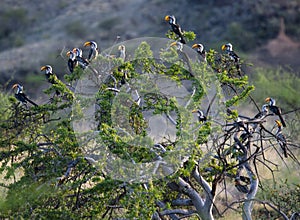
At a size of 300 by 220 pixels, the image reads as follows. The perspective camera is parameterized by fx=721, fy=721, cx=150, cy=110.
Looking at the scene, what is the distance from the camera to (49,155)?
686cm

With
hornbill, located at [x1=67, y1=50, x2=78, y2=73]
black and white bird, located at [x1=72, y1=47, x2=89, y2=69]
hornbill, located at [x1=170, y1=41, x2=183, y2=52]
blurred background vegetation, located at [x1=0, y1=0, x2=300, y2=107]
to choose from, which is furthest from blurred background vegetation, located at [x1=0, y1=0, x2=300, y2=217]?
hornbill, located at [x1=170, y1=41, x2=183, y2=52]

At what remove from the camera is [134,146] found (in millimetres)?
6148

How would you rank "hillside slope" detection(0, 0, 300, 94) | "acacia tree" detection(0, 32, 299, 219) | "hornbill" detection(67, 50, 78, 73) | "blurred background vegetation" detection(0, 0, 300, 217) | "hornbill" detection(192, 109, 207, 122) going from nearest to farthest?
"acacia tree" detection(0, 32, 299, 219)
"hornbill" detection(192, 109, 207, 122)
"hornbill" detection(67, 50, 78, 73)
"blurred background vegetation" detection(0, 0, 300, 217)
"hillside slope" detection(0, 0, 300, 94)

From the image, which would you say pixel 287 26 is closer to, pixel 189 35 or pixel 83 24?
pixel 83 24

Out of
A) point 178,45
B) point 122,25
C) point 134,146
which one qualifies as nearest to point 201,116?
point 178,45

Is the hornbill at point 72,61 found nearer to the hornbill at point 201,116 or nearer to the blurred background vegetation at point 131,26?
the hornbill at point 201,116

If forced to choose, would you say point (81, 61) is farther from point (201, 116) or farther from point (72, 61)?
point (201, 116)

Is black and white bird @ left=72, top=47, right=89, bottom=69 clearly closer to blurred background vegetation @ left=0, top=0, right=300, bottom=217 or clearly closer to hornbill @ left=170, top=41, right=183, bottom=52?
hornbill @ left=170, top=41, right=183, bottom=52

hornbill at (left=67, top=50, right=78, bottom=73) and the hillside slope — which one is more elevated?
the hillside slope

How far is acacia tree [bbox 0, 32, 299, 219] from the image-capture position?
240 inches

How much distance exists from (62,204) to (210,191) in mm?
1348

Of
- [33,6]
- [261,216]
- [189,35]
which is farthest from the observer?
[33,6]

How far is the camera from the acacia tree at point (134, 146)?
6.10 meters

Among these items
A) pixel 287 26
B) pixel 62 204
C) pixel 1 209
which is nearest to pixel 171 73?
pixel 62 204
